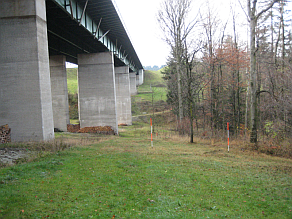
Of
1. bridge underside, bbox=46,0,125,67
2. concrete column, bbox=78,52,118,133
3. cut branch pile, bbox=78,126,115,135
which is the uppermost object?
bridge underside, bbox=46,0,125,67

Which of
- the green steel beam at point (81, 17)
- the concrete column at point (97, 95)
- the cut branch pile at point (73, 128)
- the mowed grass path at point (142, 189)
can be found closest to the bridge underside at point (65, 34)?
the green steel beam at point (81, 17)

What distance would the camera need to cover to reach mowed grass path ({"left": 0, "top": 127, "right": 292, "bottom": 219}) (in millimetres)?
4441

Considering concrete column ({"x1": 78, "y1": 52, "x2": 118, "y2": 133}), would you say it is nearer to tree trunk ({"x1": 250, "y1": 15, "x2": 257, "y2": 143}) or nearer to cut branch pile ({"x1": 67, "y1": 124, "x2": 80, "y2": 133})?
cut branch pile ({"x1": 67, "y1": 124, "x2": 80, "y2": 133})

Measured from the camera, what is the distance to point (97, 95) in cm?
2356

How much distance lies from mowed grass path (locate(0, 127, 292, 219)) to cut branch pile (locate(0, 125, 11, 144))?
4.52 meters

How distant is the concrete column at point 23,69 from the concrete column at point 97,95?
463 inches

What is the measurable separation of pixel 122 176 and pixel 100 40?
16.5 m

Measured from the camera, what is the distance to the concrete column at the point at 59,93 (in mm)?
24766

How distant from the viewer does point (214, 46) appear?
21688mm

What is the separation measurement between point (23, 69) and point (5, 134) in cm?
353

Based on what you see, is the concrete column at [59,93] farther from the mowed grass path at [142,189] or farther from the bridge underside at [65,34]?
the mowed grass path at [142,189]

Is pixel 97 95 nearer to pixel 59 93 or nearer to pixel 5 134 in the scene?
pixel 59 93

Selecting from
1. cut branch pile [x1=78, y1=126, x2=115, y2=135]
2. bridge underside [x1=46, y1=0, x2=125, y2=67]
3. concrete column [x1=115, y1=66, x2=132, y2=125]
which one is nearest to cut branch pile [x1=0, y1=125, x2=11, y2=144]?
bridge underside [x1=46, y1=0, x2=125, y2=67]

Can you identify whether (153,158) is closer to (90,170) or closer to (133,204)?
(90,170)
